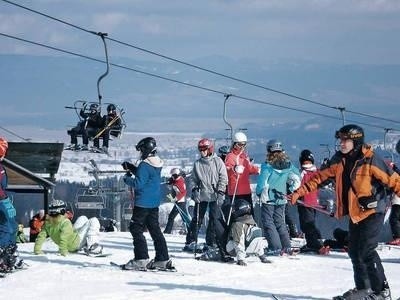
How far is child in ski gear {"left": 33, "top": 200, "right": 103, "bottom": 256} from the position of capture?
40.4ft

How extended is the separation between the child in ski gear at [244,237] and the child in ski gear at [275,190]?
2.06 feet

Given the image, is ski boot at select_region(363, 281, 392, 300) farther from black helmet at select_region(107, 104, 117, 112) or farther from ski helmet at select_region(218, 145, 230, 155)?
black helmet at select_region(107, 104, 117, 112)

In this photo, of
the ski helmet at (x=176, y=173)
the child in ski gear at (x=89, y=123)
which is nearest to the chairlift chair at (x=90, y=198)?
the child in ski gear at (x=89, y=123)

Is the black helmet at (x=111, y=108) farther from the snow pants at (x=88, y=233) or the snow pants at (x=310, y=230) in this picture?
the snow pants at (x=88, y=233)

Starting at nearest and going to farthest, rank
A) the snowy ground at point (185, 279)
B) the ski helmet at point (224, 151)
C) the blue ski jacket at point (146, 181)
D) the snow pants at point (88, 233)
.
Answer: the snowy ground at point (185, 279) → the blue ski jacket at point (146, 181) → the snow pants at point (88, 233) → the ski helmet at point (224, 151)

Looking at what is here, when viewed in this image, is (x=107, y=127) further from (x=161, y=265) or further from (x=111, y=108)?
(x=161, y=265)

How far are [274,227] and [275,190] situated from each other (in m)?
0.59

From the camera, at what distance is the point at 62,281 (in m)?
10.3

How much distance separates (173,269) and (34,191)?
15166mm

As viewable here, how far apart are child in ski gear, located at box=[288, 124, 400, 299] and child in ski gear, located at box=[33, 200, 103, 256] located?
4.85 metres

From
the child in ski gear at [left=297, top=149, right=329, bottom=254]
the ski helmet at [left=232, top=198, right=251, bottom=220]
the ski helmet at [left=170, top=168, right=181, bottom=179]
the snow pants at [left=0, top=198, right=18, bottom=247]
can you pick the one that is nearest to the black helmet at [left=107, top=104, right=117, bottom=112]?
the ski helmet at [left=170, top=168, right=181, bottom=179]

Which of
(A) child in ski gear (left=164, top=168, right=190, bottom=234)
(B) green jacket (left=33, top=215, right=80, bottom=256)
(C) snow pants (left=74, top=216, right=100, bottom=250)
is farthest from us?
(A) child in ski gear (left=164, top=168, right=190, bottom=234)

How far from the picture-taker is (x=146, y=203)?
11086 millimetres

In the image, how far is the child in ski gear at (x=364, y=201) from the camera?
8.62 metres
